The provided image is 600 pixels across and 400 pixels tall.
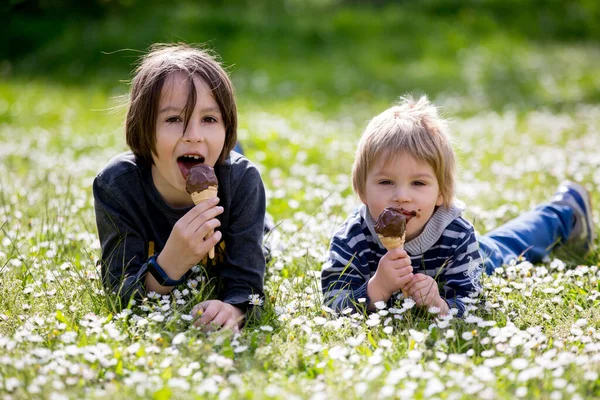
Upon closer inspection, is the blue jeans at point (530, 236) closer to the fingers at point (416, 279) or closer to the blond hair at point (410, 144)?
the blond hair at point (410, 144)

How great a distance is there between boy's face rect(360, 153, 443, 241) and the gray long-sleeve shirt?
0.72 meters

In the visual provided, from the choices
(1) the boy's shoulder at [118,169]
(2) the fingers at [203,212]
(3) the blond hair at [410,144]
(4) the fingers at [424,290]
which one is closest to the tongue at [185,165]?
(2) the fingers at [203,212]

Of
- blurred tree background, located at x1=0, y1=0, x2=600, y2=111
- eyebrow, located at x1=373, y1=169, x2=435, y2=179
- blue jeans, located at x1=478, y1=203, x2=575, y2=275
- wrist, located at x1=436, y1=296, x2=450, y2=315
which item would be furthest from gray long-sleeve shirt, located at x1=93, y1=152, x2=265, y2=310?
blurred tree background, located at x1=0, y1=0, x2=600, y2=111

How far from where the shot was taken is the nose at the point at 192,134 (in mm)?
3721

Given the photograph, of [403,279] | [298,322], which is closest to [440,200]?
[403,279]

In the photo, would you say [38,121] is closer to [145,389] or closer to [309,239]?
[309,239]

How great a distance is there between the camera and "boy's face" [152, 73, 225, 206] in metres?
3.74

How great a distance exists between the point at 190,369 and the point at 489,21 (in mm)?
17408

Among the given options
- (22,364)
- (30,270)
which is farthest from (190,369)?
(30,270)

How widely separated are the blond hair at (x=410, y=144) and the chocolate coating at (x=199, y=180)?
35.3 inches

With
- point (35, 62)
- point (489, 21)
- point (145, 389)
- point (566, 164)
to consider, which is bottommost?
point (145, 389)

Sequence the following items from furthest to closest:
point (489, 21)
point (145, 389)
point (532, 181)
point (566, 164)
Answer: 1. point (489, 21)
2. point (566, 164)
3. point (532, 181)
4. point (145, 389)

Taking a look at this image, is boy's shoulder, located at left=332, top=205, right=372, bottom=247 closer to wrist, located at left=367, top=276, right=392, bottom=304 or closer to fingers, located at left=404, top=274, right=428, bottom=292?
wrist, located at left=367, top=276, right=392, bottom=304

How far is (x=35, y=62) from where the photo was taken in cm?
1602
